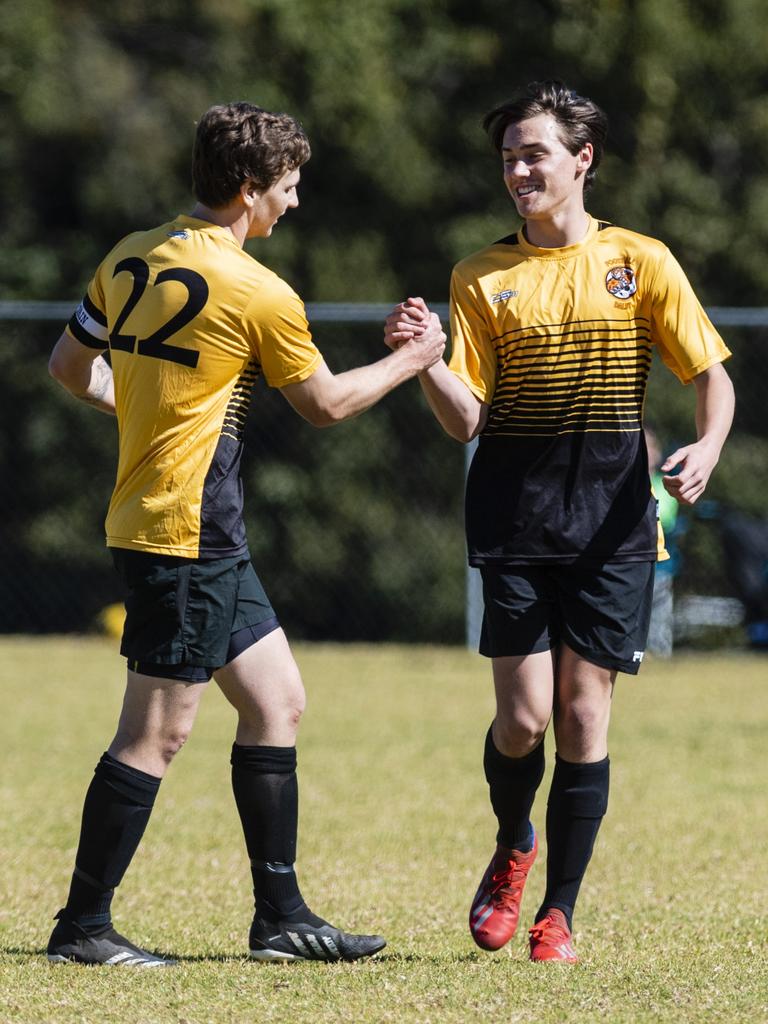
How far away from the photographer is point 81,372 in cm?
408

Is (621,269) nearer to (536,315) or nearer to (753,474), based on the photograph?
(536,315)

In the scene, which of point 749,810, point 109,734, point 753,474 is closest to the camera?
point 749,810

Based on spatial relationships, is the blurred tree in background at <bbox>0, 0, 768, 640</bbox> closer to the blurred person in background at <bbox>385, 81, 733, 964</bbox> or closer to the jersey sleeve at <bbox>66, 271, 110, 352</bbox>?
the blurred person in background at <bbox>385, 81, 733, 964</bbox>

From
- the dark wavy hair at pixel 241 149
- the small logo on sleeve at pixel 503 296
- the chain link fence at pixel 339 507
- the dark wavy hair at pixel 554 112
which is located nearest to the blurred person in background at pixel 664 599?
the chain link fence at pixel 339 507

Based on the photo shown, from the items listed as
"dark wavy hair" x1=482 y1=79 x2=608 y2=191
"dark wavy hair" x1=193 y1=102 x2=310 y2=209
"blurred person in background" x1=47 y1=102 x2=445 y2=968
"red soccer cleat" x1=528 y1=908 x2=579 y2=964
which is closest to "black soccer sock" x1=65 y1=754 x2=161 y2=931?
"blurred person in background" x1=47 y1=102 x2=445 y2=968

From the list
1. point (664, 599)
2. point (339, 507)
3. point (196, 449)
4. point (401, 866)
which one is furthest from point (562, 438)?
point (339, 507)

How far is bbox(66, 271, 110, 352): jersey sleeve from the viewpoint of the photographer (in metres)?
3.95

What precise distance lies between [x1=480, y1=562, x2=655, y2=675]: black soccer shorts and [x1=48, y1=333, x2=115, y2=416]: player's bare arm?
1.13m

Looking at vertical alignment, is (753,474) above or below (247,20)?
below

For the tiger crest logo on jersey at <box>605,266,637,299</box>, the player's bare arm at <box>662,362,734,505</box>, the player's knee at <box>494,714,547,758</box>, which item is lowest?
the player's knee at <box>494,714,547,758</box>

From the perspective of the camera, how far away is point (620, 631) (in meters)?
4.05

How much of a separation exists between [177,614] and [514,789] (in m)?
1.04

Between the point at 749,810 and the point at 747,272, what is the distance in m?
8.72

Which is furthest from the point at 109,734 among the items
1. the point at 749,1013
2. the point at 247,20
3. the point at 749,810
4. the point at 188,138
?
the point at 247,20
